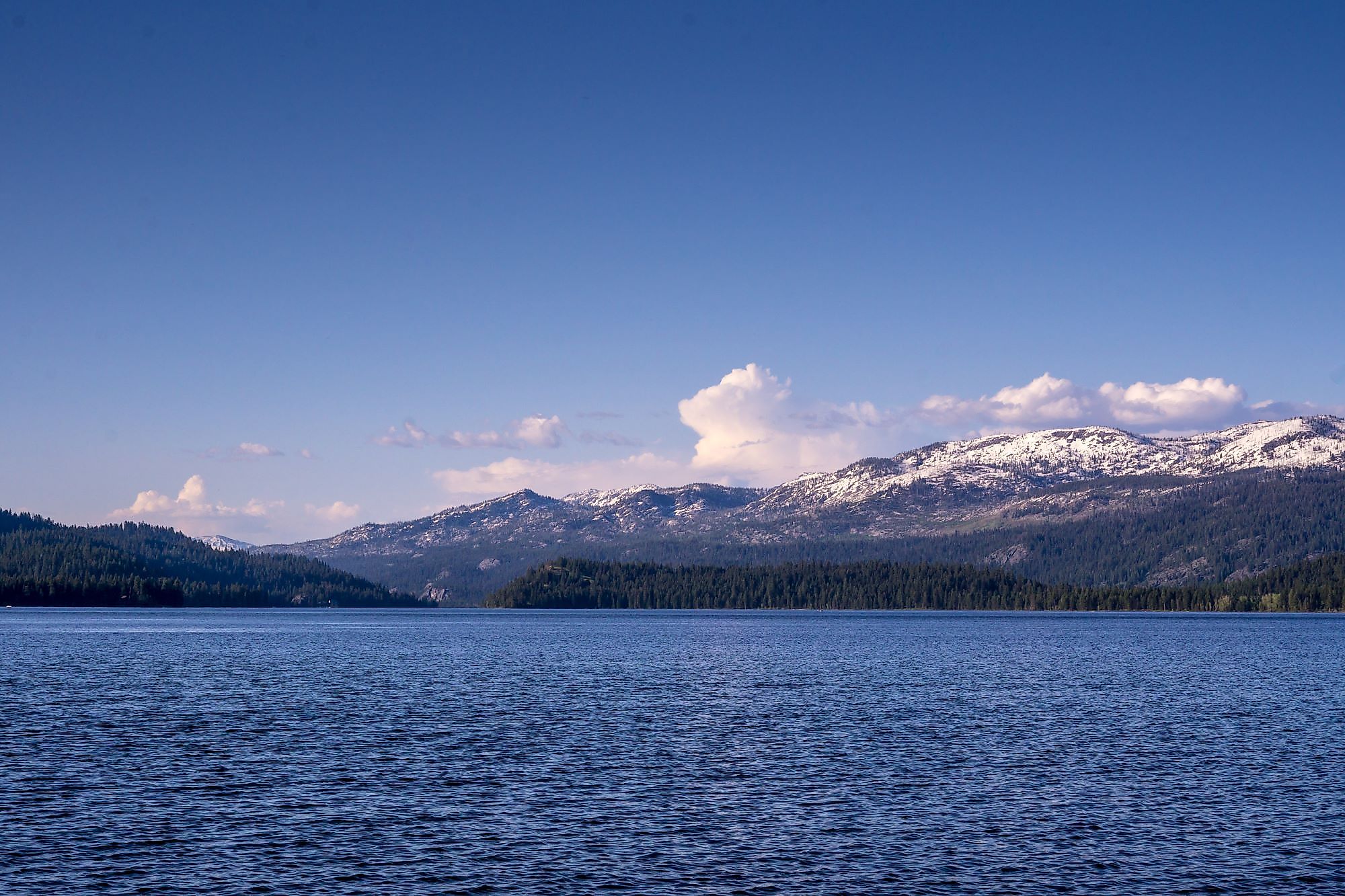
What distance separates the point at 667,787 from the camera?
176ft

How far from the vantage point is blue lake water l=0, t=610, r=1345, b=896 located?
38.7 metres

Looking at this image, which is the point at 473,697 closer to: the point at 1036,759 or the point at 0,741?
the point at 0,741

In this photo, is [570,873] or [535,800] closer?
[570,873]

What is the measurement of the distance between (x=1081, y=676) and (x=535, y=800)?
82317 mm

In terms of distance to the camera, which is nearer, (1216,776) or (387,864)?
(387,864)

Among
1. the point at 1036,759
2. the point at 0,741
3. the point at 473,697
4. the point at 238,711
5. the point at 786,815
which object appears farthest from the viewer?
the point at 473,697

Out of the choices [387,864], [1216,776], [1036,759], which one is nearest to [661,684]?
[1036,759]

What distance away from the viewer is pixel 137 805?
48.6 m

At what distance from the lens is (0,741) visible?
65.4 metres

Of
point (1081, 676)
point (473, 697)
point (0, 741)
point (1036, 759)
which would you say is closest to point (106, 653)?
point (473, 697)

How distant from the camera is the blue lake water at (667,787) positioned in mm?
38656

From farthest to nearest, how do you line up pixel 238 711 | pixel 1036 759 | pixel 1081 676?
pixel 1081 676 < pixel 238 711 < pixel 1036 759

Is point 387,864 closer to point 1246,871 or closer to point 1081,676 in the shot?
point 1246,871

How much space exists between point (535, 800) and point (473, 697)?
44.0m
